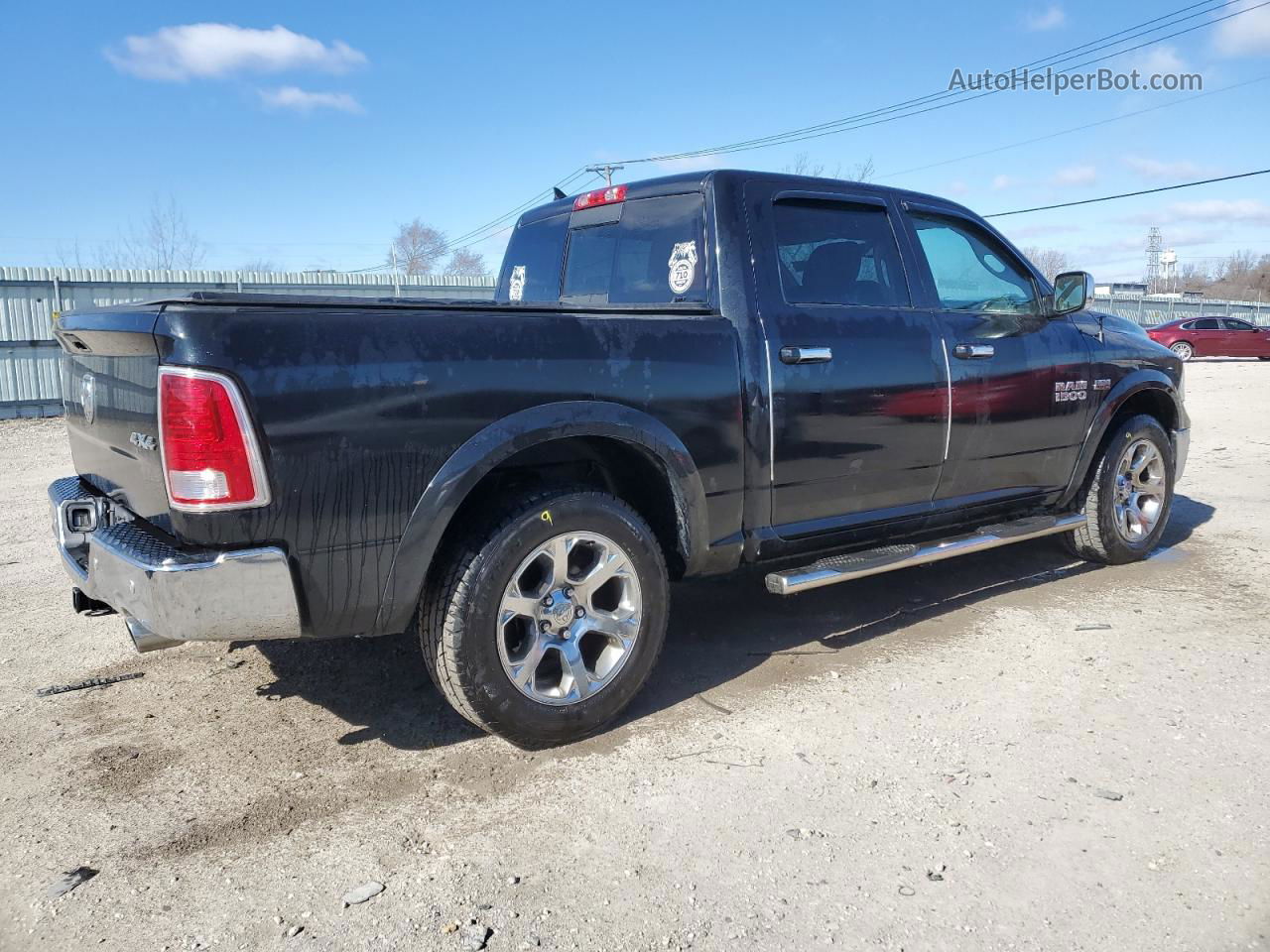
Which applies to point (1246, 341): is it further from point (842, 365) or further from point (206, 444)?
point (206, 444)

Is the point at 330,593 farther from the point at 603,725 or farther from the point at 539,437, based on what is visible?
the point at 603,725

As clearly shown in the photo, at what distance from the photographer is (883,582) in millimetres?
5172

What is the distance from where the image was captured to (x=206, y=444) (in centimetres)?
249

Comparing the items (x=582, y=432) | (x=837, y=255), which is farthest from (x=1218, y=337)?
(x=582, y=432)

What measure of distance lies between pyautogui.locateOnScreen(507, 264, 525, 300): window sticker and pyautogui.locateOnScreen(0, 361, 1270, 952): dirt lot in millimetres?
1860

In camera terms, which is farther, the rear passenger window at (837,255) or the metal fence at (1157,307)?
the metal fence at (1157,307)

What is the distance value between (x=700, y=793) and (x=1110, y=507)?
3.46 metres

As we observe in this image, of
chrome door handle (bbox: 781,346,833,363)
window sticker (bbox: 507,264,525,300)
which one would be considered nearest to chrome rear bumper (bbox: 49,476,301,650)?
chrome door handle (bbox: 781,346,833,363)

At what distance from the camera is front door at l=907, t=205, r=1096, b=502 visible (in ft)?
14.1

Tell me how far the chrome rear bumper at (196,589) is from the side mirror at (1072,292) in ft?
13.1

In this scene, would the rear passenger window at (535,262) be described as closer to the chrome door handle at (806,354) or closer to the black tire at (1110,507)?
the chrome door handle at (806,354)

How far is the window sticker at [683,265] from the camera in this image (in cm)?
373

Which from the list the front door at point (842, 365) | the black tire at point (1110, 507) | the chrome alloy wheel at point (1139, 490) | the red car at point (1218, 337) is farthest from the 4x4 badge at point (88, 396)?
the red car at point (1218, 337)

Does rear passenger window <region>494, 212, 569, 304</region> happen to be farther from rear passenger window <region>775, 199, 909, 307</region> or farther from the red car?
the red car
